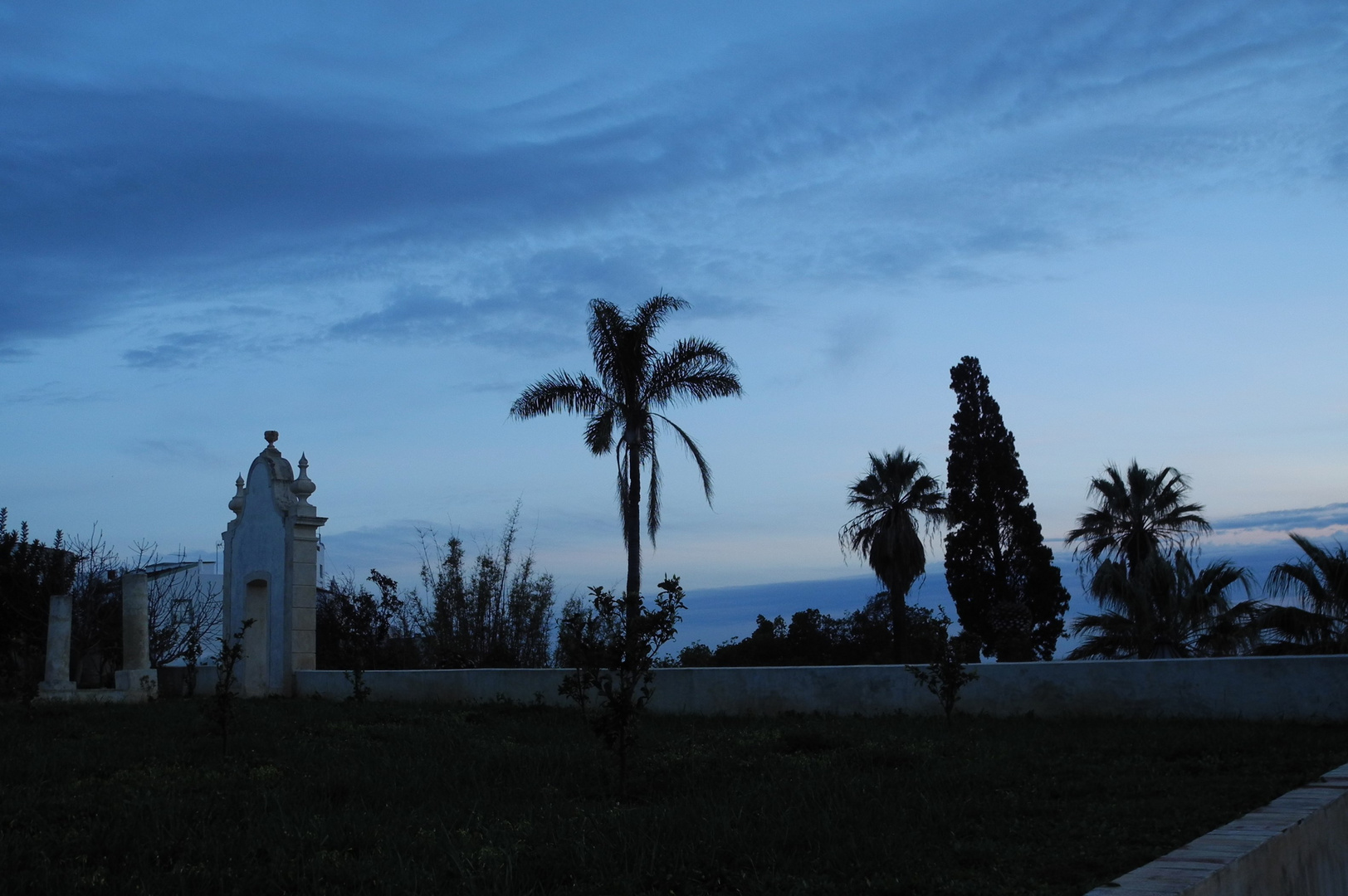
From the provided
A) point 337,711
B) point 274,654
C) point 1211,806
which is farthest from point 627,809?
point 274,654

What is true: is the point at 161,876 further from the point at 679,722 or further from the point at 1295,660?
the point at 1295,660

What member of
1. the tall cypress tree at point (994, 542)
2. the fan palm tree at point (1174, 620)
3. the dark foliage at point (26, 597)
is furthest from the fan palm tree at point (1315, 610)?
the dark foliage at point (26, 597)

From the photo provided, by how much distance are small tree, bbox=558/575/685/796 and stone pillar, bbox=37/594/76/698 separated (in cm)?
1630

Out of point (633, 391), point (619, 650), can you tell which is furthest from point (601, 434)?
point (619, 650)

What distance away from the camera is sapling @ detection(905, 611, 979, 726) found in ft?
44.1

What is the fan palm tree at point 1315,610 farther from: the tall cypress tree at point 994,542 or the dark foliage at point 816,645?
the tall cypress tree at point 994,542

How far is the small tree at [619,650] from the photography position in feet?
30.7

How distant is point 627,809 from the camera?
26.0ft

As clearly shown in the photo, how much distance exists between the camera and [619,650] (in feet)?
31.8

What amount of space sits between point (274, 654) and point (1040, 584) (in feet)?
→ 81.4

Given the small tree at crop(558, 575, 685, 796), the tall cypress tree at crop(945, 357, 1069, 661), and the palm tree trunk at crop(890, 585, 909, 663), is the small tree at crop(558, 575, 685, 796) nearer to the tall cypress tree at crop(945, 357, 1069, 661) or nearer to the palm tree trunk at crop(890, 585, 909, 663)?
the palm tree trunk at crop(890, 585, 909, 663)

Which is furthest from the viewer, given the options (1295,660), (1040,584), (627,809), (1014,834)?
(1040,584)

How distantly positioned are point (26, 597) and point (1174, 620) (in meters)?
26.4

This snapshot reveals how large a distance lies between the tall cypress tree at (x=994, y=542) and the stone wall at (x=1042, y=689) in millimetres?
21633
